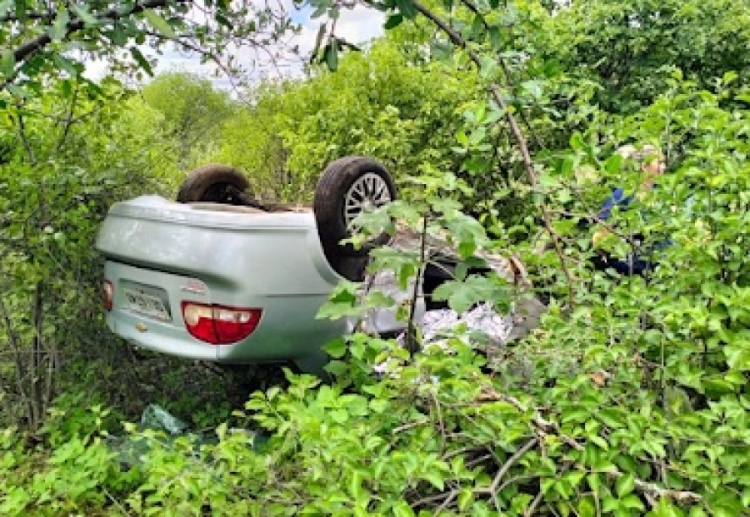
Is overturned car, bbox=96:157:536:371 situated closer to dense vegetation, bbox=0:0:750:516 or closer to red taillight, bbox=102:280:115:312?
red taillight, bbox=102:280:115:312

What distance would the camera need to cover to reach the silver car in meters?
3.25

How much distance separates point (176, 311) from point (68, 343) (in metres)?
1.06

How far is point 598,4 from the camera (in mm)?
8016

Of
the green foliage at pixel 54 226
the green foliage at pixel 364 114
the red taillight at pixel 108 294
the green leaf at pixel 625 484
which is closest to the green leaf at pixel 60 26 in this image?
the green leaf at pixel 625 484

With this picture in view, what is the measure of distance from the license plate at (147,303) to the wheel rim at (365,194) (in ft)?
3.28

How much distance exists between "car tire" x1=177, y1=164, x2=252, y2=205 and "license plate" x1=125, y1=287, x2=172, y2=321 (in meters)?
1.08

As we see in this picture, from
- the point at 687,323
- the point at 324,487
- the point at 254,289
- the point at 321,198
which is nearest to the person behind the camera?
the point at 324,487

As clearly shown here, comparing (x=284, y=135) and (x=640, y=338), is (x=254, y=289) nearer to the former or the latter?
(x=640, y=338)

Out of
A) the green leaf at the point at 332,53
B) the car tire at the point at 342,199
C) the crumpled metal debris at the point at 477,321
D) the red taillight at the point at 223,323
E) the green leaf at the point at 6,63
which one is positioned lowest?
the crumpled metal debris at the point at 477,321

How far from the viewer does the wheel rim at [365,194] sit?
3678 millimetres

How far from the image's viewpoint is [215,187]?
479 centimetres

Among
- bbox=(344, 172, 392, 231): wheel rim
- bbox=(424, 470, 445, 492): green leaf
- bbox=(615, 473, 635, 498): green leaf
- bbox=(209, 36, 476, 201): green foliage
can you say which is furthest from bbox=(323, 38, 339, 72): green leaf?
bbox=(209, 36, 476, 201): green foliage

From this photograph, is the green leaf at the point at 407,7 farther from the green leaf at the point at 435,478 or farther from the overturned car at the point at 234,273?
the overturned car at the point at 234,273

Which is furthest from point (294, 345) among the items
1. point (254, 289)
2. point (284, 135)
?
point (284, 135)
